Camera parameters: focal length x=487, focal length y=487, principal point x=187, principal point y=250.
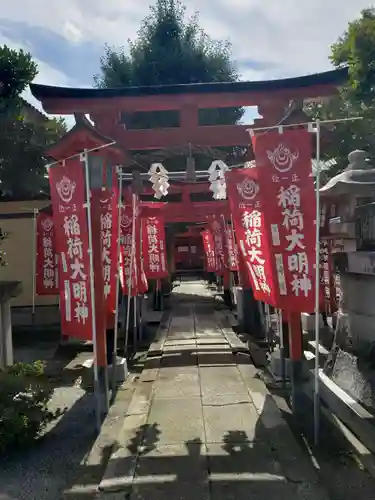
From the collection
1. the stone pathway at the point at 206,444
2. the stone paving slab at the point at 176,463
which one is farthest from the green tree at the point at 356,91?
the stone paving slab at the point at 176,463

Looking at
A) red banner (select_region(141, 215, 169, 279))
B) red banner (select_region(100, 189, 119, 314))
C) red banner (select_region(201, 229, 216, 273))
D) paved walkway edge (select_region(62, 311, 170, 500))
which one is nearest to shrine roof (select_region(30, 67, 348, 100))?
red banner (select_region(100, 189, 119, 314))

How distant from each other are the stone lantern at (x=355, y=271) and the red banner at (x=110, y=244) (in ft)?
10.2

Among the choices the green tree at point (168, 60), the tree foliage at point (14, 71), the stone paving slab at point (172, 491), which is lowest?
the stone paving slab at point (172, 491)

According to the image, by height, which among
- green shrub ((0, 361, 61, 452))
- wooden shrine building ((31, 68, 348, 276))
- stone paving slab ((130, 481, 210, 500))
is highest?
wooden shrine building ((31, 68, 348, 276))

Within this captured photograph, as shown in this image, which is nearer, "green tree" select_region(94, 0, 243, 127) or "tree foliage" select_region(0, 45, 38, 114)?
"tree foliage" select_region(0, 45, 38, 114)

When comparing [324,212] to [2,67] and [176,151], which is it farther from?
[2,67]

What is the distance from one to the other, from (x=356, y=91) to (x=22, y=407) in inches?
431

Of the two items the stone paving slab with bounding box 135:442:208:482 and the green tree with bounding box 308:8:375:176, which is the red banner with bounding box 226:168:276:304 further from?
the green tree with bounding box 308:8:375:176

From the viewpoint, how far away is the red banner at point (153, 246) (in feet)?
47.0

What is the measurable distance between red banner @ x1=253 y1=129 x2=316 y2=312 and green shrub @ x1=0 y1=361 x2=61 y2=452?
3.20m

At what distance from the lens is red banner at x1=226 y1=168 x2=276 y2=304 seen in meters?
6.26

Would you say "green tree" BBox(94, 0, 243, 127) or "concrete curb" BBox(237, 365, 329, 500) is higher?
"green tree" BBox(94, 0, 243, 127)

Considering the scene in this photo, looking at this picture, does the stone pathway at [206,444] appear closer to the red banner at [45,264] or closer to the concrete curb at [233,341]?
the concrete curb at [233,341]

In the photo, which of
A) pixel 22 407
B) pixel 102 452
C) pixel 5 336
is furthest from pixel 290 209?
pixel 5 336
